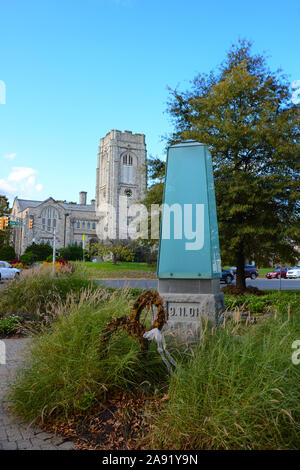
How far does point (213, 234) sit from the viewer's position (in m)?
6.20

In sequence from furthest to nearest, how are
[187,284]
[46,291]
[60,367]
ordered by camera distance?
[46,291] < [187,284] < [60,367]

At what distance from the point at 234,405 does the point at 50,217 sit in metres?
68.2

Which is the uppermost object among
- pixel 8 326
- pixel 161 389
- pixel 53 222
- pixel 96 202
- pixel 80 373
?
pixel 96 202

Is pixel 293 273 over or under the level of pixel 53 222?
under

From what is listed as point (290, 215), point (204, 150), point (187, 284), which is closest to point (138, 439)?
point (187, 284)

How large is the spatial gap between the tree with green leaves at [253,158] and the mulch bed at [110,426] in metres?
10.1

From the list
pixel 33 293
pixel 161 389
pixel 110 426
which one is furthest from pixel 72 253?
pixel 110 426

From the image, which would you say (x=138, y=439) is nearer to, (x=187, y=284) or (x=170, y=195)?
(x=187, y=284)

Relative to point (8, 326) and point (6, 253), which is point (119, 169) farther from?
point (8, 326)

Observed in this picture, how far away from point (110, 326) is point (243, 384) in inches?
57.3

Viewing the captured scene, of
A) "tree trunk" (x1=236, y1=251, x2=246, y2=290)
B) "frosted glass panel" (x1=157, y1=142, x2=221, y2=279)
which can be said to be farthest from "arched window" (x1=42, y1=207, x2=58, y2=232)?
"frosted glass panel" (x1=157, y1=142, x2=221, y2=279)

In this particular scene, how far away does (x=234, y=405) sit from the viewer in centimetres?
285

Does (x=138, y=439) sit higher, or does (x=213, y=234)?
(x=213, y=234)

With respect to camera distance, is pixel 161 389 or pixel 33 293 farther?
pixel 33 293
